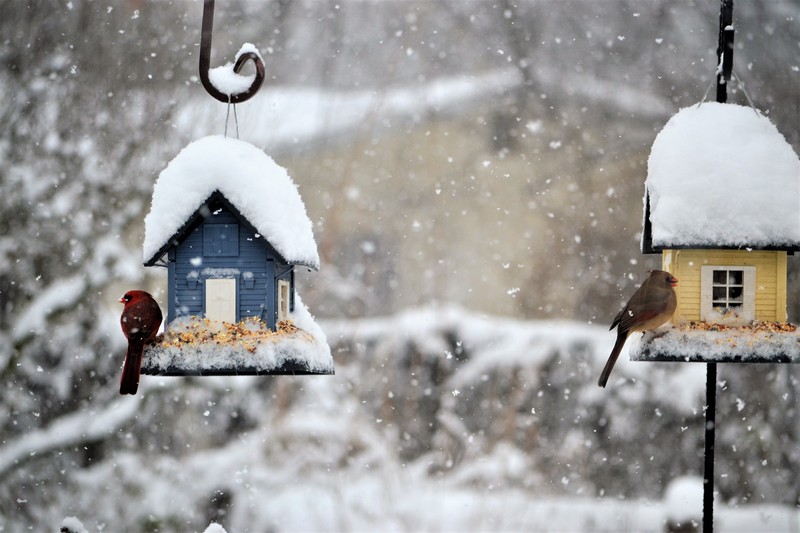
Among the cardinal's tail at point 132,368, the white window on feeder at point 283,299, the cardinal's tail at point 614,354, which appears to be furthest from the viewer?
the white window on feeder at point 283,299

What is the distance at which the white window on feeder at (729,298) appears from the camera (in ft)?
7.78

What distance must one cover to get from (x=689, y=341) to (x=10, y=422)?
421cm

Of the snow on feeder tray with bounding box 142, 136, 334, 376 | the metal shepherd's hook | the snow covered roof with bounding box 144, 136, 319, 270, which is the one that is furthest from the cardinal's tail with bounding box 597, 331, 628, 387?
the metal shepherd's hook

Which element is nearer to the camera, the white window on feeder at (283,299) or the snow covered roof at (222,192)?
the snow covered roof at (222,192)

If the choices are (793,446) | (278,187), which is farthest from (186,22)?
(793,446)

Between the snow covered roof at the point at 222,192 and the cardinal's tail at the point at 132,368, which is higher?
the snow covered roof at the point at 222,192

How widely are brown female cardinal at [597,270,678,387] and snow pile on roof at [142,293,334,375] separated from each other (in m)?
0.80

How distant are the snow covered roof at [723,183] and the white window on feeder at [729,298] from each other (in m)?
0.19

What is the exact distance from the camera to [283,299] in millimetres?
2475

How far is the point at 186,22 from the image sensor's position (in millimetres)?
5000

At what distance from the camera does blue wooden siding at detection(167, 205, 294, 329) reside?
2305 millimetres

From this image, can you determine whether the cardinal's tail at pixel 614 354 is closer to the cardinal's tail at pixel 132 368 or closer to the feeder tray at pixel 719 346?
the feeder tray at pixel 719 346

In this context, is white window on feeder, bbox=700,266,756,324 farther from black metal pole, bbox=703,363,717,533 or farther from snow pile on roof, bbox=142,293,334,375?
snow pile on roof, bbox=142,293,334,375

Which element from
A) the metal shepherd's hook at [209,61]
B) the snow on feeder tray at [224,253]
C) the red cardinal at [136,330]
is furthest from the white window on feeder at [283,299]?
the metal shepherd's hook at [209,61]
